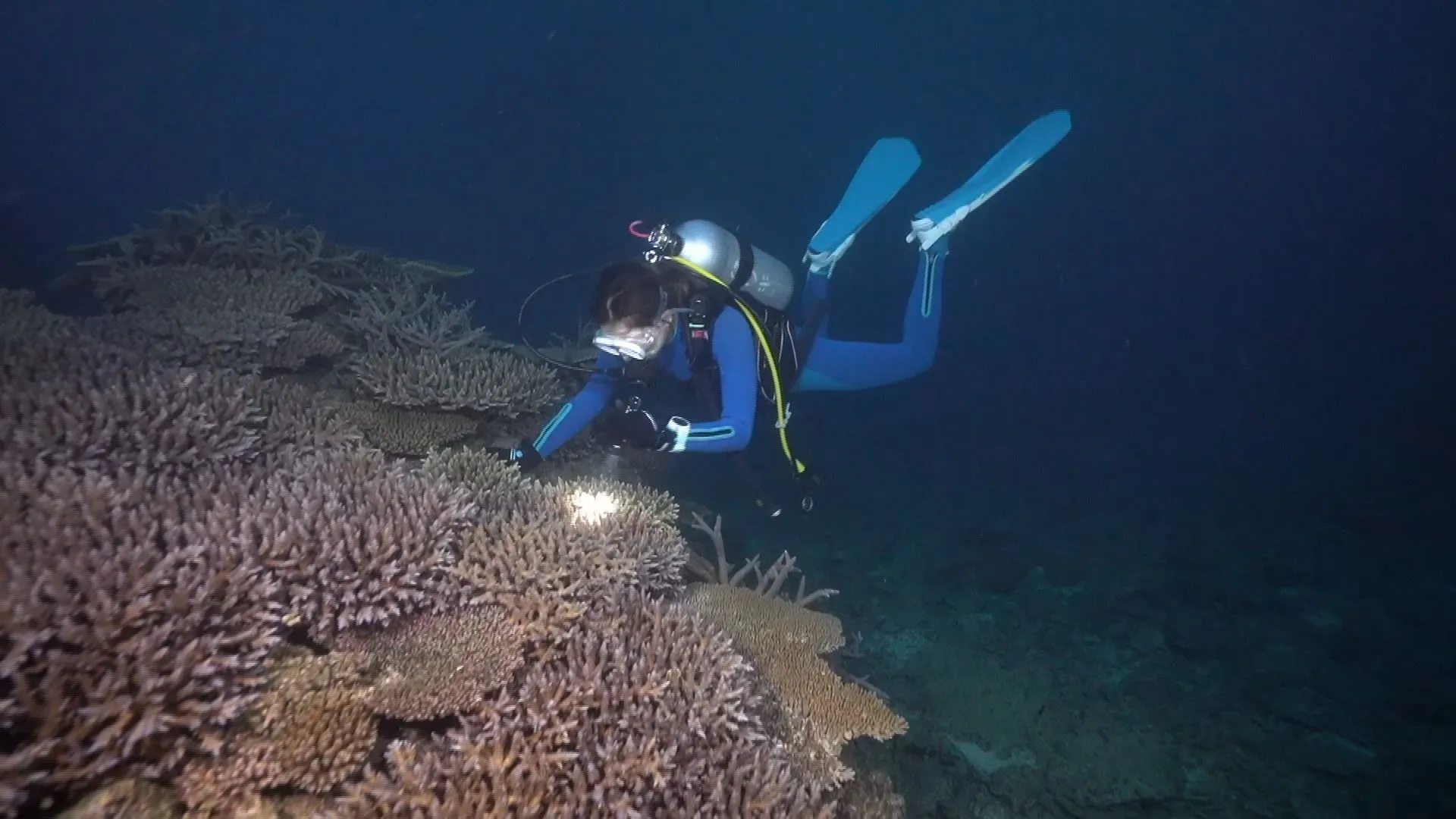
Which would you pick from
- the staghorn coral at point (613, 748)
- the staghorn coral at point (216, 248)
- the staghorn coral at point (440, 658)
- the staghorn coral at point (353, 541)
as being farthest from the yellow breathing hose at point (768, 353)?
the staghorn coral at point (216, 248)

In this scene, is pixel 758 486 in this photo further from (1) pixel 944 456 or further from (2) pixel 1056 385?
(2) pixel 1056 385

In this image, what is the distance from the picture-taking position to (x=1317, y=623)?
10.9m

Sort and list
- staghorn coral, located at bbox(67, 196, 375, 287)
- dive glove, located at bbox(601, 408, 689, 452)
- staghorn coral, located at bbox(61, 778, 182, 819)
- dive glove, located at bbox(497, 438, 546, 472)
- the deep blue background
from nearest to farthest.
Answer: staghorn coral, located at bbox(61, 778, 182, 819) → dive glove, located at bbox(601, 408, 689, 452) → dive glove, located at bbox(497, 438, 546, 472) → staghorn coral, located at bbox(67, 196, 375, 287) → the deep blue background

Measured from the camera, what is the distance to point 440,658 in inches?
121

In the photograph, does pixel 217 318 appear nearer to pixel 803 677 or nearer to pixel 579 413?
pixel 579 413

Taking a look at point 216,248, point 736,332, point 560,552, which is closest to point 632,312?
point 736,332

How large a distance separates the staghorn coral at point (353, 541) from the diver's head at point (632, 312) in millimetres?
1882

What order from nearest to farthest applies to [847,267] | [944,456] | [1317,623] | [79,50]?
[1317,623] → [944,456] → [79,50] → [847,267]

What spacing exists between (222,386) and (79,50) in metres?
76.5

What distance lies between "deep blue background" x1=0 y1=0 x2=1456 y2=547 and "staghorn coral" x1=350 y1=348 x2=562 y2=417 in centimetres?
1565

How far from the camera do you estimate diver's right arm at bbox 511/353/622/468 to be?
5953 mm

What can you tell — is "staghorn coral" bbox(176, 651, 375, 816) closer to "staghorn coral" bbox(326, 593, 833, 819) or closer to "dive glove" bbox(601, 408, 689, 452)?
"staghorn coral" bbox(326, 593, 833, 819)

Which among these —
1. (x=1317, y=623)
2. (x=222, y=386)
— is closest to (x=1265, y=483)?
(x=1317, y=623)

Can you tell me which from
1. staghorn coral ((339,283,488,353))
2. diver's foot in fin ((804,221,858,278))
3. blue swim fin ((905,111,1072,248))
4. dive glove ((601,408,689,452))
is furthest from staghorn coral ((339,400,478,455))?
blue swim fin ((905,111,1072,248))
